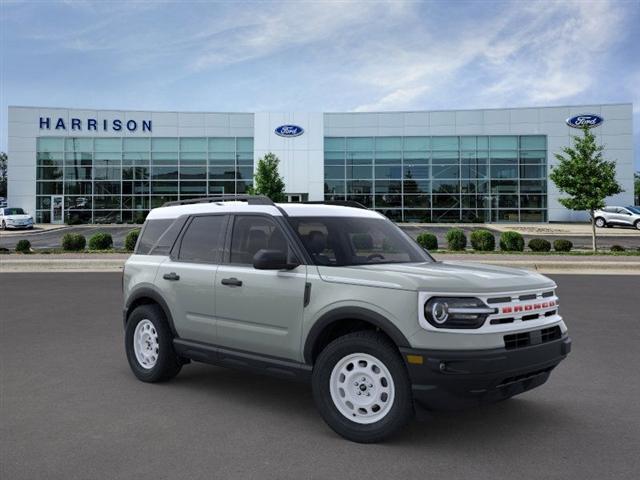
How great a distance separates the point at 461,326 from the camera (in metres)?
4.20

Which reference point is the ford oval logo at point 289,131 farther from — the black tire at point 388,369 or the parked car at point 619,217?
the black tire at point 388,369

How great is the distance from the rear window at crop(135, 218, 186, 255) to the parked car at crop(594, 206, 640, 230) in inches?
1630

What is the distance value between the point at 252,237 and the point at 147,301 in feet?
5.63

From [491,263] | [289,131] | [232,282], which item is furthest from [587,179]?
[289,131]

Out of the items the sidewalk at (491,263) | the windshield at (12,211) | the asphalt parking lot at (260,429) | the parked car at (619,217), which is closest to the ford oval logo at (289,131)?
the windshield at (12,211)

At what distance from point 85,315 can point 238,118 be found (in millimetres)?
41737

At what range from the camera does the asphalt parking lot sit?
3977mm

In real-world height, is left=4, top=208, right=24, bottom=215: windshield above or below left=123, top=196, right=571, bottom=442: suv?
above

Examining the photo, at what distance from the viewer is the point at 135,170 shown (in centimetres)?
5094

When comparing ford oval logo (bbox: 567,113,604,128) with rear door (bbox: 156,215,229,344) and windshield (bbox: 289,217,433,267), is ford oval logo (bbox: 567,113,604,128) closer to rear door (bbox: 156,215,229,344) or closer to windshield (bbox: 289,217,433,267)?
windshield (bbox: 289,217,433,267)

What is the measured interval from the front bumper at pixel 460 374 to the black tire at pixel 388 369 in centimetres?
10

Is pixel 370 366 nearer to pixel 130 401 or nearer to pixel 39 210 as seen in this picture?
pixel 130 401

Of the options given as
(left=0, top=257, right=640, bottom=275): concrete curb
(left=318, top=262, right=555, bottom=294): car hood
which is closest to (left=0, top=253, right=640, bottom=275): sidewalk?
(left=0, top=257, right=640, bottom=275): concrete curb

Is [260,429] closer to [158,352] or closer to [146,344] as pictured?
[158,352]
